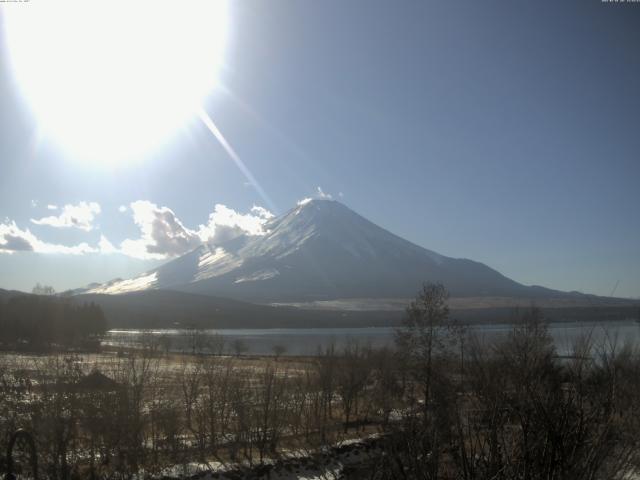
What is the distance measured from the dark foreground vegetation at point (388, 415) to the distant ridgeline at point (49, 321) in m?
26.6

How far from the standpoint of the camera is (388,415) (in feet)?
64.3

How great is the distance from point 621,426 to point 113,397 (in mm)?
13176

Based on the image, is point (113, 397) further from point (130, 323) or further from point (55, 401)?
point (130, 323)

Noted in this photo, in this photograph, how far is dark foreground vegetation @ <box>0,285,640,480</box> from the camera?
4828 millimetres

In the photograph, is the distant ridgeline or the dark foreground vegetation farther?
the distant ridgeline

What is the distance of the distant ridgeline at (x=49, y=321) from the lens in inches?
1909

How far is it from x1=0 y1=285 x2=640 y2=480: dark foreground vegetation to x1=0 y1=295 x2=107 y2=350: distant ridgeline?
2661cm

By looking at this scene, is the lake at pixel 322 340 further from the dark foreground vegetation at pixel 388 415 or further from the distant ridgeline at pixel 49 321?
the distant ridgeline at pixel 49 321

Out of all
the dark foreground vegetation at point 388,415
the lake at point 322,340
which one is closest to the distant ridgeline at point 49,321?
the lake at point 322,340

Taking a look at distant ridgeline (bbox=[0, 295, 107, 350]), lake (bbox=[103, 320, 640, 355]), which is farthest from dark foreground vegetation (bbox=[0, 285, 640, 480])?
distant ridgeline (bbox=[0, 295, 107, 350])

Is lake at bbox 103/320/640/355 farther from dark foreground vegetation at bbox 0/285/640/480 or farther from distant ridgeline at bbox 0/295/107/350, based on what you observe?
distant ridgeline at bbox 0/295/107/350

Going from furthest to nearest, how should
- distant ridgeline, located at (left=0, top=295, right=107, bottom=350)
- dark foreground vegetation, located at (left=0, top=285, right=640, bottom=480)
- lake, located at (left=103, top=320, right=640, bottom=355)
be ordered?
distant ridgeline, located at (left=0, top=295, right=107, bottom=350), lake, located at (left=103, top=320, right=640, bottom=355), dark foreground vegetation, located at (left=0, top=285, right=640, bottom=480)

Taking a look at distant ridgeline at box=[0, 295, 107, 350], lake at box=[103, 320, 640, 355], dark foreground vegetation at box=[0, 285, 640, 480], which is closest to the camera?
dark foreground vegetation at box=[0, 285, 640, 480]

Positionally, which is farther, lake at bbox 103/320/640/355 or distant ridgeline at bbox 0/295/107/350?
distant ridgeline at bbox 0/295/107/350
